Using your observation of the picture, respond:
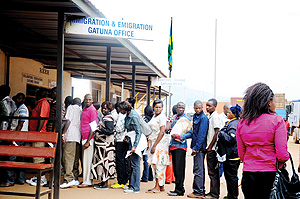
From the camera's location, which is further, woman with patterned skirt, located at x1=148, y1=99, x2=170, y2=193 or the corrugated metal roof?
woman with patterned skirt, located at x1=148, y1=99, x2=170, y2=193

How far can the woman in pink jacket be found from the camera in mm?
3988

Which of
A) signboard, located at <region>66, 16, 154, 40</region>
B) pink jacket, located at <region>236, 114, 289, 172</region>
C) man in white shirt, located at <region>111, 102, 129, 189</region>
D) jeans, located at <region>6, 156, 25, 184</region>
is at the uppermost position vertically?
signboard, located at <region>66, 16, 154, 40</region>

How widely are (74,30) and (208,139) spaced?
332cm

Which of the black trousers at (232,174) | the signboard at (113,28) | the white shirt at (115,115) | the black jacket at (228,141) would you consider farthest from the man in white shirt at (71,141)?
the black trousers at (232,174)

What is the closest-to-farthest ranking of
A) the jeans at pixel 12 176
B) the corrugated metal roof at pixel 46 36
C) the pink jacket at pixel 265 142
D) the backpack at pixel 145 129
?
the pink jacket at pixel 265 142
the corrugated metal roof at pixel 46 36
the jeans at pixel 12 176
the backpack at pixel 145 129

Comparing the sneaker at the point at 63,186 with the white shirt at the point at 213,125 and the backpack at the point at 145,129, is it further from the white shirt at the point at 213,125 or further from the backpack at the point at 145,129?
the white shirt at the point at 213,125

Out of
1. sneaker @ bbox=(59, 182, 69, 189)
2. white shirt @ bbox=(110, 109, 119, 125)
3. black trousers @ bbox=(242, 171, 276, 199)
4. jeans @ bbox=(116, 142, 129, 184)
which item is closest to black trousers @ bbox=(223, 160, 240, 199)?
jeans @ bbox=(116, 142, 129, 184)

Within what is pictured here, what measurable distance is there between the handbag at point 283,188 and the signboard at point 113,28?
3275 millimetres

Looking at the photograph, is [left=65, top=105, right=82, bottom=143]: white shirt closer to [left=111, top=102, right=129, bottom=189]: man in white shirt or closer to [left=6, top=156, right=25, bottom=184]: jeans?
[left=111, top=102, right=129, bottom=189]: man in white shirt

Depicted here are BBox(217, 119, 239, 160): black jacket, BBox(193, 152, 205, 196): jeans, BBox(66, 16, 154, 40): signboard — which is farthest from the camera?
BBox(193, 152, 205, 196): jeans

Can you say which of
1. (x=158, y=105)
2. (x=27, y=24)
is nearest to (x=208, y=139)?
(x=158, y=105)

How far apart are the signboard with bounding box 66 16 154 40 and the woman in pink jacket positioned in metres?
2.59

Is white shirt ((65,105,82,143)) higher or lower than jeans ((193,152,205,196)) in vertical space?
higher

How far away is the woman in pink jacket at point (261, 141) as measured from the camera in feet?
13.1
